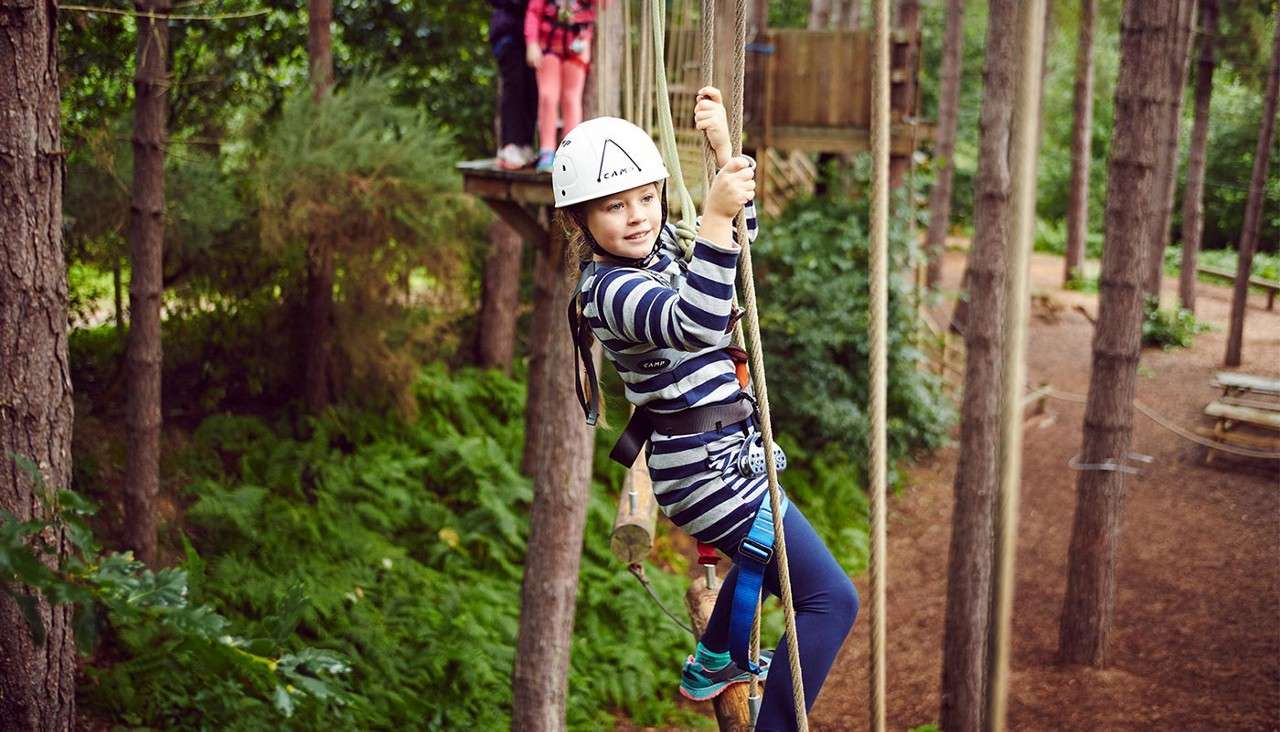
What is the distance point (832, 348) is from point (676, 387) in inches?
364

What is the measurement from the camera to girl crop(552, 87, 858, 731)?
7.82 ft

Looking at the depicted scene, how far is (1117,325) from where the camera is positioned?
7.37m

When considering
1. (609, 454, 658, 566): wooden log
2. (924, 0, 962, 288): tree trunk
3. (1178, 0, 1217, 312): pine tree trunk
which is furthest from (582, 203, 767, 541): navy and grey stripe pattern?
(1178, 0, 1217, 312): pine tree trunk

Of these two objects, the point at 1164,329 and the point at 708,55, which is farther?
the point at 1164,329

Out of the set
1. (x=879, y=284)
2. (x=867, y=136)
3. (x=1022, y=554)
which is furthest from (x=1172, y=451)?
(x=879, y=284)

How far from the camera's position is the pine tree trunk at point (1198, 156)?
16.2 m

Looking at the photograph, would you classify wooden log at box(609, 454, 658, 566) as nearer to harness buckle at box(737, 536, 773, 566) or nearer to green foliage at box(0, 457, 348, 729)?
harness buckle at box(737, 536, 773, 566)

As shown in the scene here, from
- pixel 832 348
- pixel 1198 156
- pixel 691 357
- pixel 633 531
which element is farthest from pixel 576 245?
pixel 1198 156

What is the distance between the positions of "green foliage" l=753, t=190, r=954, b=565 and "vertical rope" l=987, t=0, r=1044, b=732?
30.9 ft

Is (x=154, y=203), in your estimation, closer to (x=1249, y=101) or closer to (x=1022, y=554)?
(x=1022, y=554)

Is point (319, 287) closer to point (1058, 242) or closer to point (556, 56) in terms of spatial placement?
point (556, 56)

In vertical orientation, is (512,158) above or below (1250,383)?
above

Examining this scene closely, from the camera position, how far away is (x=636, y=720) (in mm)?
7324

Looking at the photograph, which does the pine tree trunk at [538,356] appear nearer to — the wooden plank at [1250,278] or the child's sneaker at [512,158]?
the child's sneaker at [512,158]
